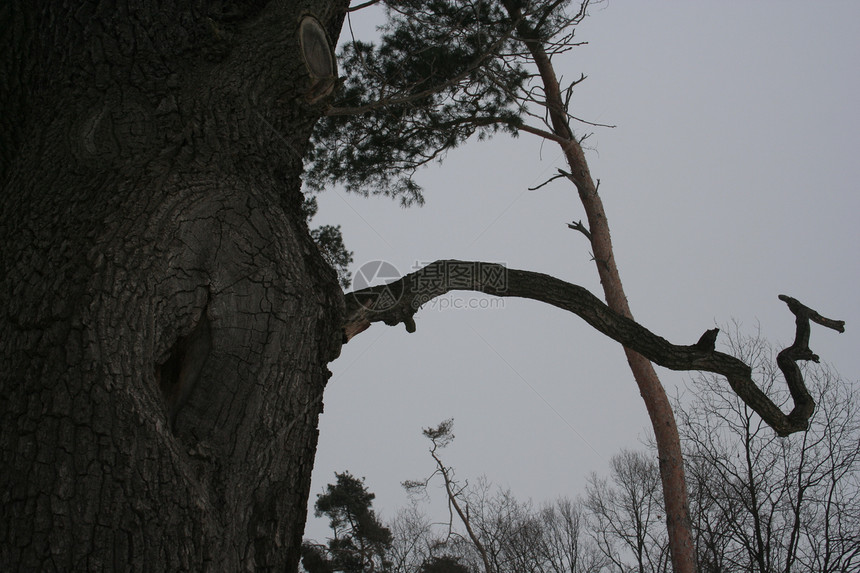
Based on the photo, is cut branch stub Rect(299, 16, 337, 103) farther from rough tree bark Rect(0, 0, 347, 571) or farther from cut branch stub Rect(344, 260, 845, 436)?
cut branch stub Rect(344, 260, 845, 436)

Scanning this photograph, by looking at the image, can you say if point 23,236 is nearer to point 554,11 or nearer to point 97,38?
point 97,38

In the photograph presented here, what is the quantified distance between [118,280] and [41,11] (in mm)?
1464

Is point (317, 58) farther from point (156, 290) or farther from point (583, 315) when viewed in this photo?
point (583, 315)

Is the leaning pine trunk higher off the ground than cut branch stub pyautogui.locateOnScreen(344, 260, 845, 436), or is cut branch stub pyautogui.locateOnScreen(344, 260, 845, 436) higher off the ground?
the leaning pine trunk

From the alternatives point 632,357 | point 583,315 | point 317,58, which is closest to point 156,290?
point 317,58

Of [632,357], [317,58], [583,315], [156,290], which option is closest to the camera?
[156,290]

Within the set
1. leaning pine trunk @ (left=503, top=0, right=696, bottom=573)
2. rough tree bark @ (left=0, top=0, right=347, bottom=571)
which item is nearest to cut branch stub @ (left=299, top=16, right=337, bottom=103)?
rough tree bark @ (left=0, top=0, right=347, bottom=571)

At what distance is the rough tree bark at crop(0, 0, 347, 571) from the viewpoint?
1675mm

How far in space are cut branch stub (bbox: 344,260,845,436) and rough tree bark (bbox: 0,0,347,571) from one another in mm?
658

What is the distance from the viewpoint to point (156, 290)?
1.96 meters

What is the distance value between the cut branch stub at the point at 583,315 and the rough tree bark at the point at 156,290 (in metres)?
0.66

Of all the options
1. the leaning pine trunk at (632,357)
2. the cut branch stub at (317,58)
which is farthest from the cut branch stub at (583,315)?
the leaning pine trunk at (632,357)

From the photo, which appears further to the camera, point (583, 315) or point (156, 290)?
point (583, 315)

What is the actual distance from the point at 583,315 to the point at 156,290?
86.3 inches
